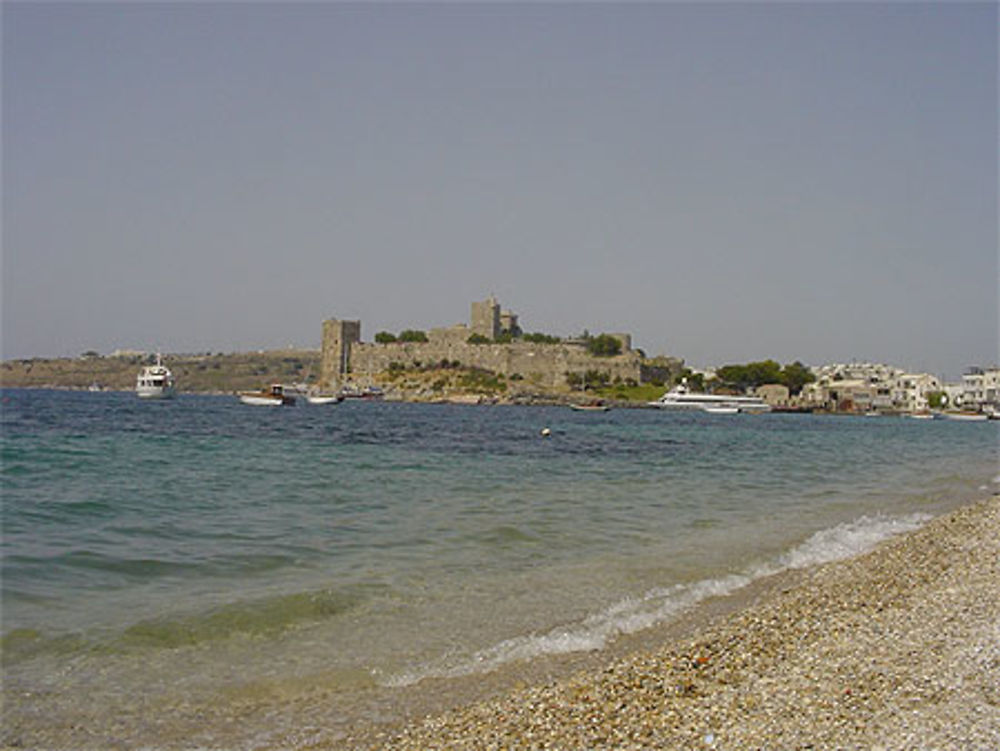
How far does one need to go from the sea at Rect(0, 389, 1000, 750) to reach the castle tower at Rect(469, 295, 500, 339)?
9617 centimetres

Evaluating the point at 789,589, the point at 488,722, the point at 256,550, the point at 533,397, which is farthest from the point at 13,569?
the point at 533,397

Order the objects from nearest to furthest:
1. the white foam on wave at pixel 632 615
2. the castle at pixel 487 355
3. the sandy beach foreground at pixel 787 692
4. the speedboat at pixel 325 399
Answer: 1. the sandy beach foreground at pixel 787 692
2. the white foam on wave at pixel 632 615
3. the speedboat at pixel 325 399
4. the castle at pixel 487 355

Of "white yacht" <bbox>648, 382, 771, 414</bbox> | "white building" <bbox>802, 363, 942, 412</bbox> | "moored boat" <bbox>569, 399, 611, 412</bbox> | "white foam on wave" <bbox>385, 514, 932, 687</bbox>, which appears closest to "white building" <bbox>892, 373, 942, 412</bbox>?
"white building" <bbox>802, 363, 942, 412</bbox>

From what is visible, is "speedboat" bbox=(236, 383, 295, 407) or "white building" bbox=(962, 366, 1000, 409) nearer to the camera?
"speedboat" bbox=(236, 383, 295, 407)

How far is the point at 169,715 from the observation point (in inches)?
183

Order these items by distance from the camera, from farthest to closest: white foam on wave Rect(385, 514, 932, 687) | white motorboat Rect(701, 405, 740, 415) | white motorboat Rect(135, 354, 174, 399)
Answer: white motorboat Rect(701, 405, 740, 415) → white motorboat Rect(135, 354, 174, 399) → white foam on wave Rect(385, 514, 932, 687)

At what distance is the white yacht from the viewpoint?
80625 mm

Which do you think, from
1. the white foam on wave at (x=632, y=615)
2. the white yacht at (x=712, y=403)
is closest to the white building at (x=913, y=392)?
the white yacht at (x=712, y=403)

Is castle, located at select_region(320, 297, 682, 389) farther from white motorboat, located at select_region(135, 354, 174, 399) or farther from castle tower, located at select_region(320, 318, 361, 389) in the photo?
white motorboat, located at select_region(135, 354, 174, 399)

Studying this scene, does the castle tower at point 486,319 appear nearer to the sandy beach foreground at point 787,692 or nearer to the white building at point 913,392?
the white building at point 913,392

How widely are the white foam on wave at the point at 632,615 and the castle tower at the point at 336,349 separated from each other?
4123 inches

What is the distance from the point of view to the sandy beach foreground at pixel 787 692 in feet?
12.1

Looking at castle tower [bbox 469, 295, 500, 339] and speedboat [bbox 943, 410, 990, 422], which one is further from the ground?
castle tower [bbox 469, 295, 500, 339]

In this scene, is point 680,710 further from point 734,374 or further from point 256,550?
point 734,374
